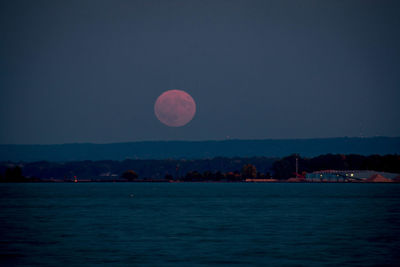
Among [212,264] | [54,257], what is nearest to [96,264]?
[54,257]

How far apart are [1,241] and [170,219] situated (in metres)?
33.1

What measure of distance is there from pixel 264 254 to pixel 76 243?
16822 mm

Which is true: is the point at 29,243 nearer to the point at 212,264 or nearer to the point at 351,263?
the point at 212,264

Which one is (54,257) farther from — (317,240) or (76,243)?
(317,240)

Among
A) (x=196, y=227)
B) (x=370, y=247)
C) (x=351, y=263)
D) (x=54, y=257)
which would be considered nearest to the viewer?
(x=351, y=263)

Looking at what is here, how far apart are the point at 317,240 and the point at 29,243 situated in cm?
2457

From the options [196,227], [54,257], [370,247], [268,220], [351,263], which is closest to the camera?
[351,263]

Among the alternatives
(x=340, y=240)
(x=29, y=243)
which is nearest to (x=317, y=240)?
(x=340, y=240)

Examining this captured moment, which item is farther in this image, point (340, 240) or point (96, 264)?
point (340, 240)

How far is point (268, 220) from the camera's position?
82188 millimetres

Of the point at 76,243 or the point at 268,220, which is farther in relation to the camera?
the point at 268,220

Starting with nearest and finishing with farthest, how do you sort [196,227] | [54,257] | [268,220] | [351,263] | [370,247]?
[351,263] → [54,257] → [370,247] → [196,227] → [268,220]

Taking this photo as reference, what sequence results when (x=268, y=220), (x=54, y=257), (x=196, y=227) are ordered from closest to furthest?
(x=54, y=257) → (x=196, y=227) → (x=268, y=220)

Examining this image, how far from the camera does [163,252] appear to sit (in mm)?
49531
